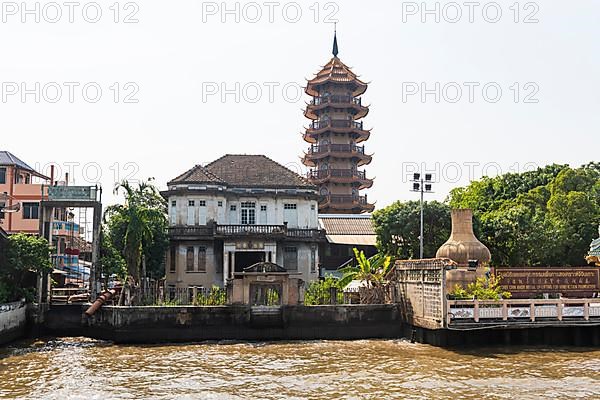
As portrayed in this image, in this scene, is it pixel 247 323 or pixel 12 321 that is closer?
pixel 12 321

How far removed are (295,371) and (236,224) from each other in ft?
67.9

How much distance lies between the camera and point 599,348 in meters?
24.5

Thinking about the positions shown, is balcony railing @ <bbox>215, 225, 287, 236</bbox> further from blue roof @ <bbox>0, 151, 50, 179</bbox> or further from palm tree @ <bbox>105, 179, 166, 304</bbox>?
blue roof @ <bbox>0, 151, 50, 179</bbox>

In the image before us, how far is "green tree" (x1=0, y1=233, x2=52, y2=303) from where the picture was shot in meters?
28.1

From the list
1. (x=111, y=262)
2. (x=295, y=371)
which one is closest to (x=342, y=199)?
(x=111, y=262)

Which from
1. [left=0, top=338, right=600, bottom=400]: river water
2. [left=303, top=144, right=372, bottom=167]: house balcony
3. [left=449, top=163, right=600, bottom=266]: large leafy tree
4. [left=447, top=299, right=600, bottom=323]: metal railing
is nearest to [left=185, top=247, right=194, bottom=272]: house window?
[left=0, top=338, right=600, bottom=400]: river water

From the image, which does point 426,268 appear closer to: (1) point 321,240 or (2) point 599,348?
(2) point 599,348

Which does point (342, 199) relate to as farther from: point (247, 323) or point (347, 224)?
point (247, 323)

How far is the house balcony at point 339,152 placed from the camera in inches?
2298

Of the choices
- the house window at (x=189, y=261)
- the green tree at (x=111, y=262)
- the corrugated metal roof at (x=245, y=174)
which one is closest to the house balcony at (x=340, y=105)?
the corrugated metal roof at (x=245, y=174)

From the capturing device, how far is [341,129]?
58.8 metres

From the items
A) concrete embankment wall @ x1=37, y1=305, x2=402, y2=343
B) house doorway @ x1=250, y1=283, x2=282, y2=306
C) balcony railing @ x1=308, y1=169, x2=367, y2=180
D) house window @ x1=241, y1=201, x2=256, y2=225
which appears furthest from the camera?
balcony railing @ x1=308, y1=169, x2=367, y2=180

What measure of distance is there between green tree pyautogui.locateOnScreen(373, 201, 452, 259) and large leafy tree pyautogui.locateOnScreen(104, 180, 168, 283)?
13159mm

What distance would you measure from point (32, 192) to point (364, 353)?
25.4 metres
